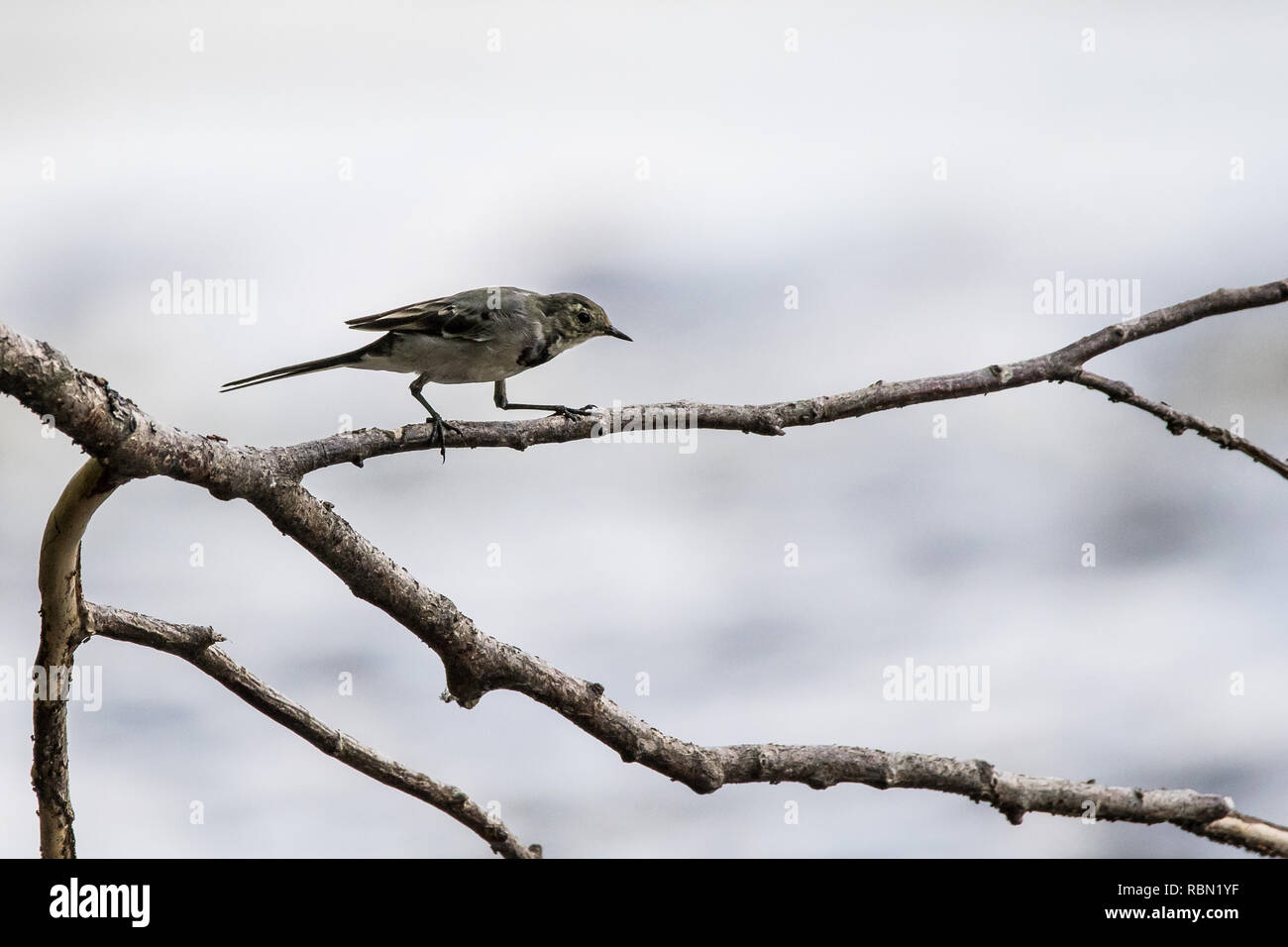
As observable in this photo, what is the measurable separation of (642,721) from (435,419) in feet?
4.45

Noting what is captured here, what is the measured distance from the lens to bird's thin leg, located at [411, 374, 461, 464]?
389cm

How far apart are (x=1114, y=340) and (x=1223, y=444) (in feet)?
1.78

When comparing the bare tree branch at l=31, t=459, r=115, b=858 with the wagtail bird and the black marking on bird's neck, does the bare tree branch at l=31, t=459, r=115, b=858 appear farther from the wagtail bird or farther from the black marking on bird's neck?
the black marking on bird's neck

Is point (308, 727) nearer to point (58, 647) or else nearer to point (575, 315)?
point (58, 647)

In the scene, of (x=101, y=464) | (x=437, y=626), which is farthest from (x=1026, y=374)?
(x=101, y=464)

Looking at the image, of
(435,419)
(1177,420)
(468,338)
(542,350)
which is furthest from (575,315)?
(1177,420)

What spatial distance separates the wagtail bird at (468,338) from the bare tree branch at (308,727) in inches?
69.9

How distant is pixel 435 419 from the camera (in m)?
4.34

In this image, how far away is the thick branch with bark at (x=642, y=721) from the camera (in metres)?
3.58

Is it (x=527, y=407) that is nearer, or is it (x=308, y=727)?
(x=308, y=727)

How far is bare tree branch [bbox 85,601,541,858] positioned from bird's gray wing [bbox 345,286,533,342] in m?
1.94

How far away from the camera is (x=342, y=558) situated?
3.60 m

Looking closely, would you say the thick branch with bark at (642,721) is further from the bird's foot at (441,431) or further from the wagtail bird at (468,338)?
the wagtail bird at (468,338)

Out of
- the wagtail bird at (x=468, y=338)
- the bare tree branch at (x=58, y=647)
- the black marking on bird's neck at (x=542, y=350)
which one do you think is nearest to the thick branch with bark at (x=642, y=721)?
the bare tree branch at (x=58, y=647)
